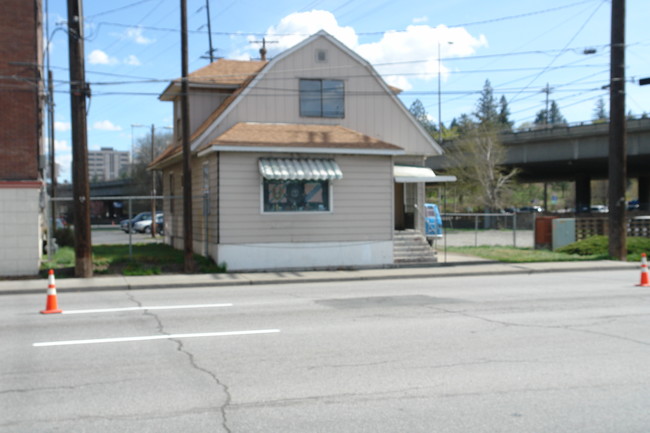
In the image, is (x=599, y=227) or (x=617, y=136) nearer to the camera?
(x=617, y=136)

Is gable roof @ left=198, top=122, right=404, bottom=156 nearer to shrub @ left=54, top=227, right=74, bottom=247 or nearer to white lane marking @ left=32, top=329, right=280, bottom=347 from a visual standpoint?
white lane marking @ left=32, top=329, right=280, bottom=347

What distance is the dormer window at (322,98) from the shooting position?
71.7 ft

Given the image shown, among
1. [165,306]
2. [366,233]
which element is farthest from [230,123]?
[165,306]

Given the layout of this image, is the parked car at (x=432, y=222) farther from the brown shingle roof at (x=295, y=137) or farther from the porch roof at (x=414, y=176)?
the brown shingle roof at (x=295, y=137)

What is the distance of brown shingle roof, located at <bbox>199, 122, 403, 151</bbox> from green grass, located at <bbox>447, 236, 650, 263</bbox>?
6.46 m

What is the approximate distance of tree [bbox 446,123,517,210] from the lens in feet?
165

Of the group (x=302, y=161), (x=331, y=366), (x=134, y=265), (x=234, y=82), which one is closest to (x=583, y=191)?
(x=234, y=82)

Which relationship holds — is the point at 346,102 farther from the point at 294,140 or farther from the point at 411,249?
the point at 411,249

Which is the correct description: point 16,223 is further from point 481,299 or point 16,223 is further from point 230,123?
point 481,299

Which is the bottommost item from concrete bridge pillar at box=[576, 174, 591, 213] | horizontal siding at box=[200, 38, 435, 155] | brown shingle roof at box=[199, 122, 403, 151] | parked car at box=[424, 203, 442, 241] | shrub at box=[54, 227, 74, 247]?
shrub at box=[54, 227, 74, 247]

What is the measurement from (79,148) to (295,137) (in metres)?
6.50

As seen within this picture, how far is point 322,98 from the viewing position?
2203cm

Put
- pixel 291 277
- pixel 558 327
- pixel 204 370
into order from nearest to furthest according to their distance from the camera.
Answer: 1. pixel 204 370
2. pixel 558 327
3. pixel 291 277

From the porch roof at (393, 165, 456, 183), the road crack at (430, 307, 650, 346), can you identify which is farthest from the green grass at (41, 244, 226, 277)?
the road crack at (430, 307, 650, 346)
